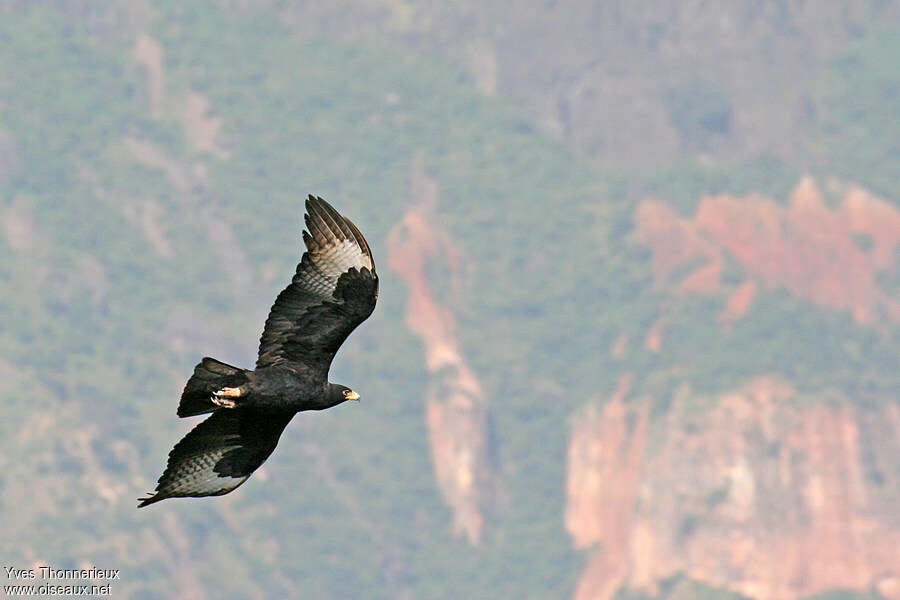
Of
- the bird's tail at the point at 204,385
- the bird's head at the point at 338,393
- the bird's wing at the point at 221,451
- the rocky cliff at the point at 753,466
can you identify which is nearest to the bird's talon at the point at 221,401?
the bird's tail at the point at 204,385

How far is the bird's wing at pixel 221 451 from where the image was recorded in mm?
28891

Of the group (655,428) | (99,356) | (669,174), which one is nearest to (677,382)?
(655,428)

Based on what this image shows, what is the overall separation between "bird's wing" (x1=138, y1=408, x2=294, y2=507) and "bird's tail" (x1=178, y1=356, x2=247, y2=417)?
1.15 meters

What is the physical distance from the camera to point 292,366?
2908 cm

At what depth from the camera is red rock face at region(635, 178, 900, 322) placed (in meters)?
159

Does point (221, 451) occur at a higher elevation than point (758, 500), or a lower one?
lower

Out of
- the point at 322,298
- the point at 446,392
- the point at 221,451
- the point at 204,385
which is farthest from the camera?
the point at 446,392

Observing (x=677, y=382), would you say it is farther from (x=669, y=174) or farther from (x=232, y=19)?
(x=232, y=19)

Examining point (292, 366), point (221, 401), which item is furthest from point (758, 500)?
point (221, 401)

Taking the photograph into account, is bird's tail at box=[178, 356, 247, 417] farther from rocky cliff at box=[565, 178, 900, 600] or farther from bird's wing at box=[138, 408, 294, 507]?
rocky cliff at box=[565, 178, 900, 600]

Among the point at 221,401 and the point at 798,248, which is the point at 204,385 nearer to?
the point at 221,401

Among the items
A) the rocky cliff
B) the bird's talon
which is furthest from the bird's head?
the rocky cliff

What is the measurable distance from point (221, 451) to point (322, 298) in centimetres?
259

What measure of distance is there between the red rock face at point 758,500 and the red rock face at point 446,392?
41.5 feet
